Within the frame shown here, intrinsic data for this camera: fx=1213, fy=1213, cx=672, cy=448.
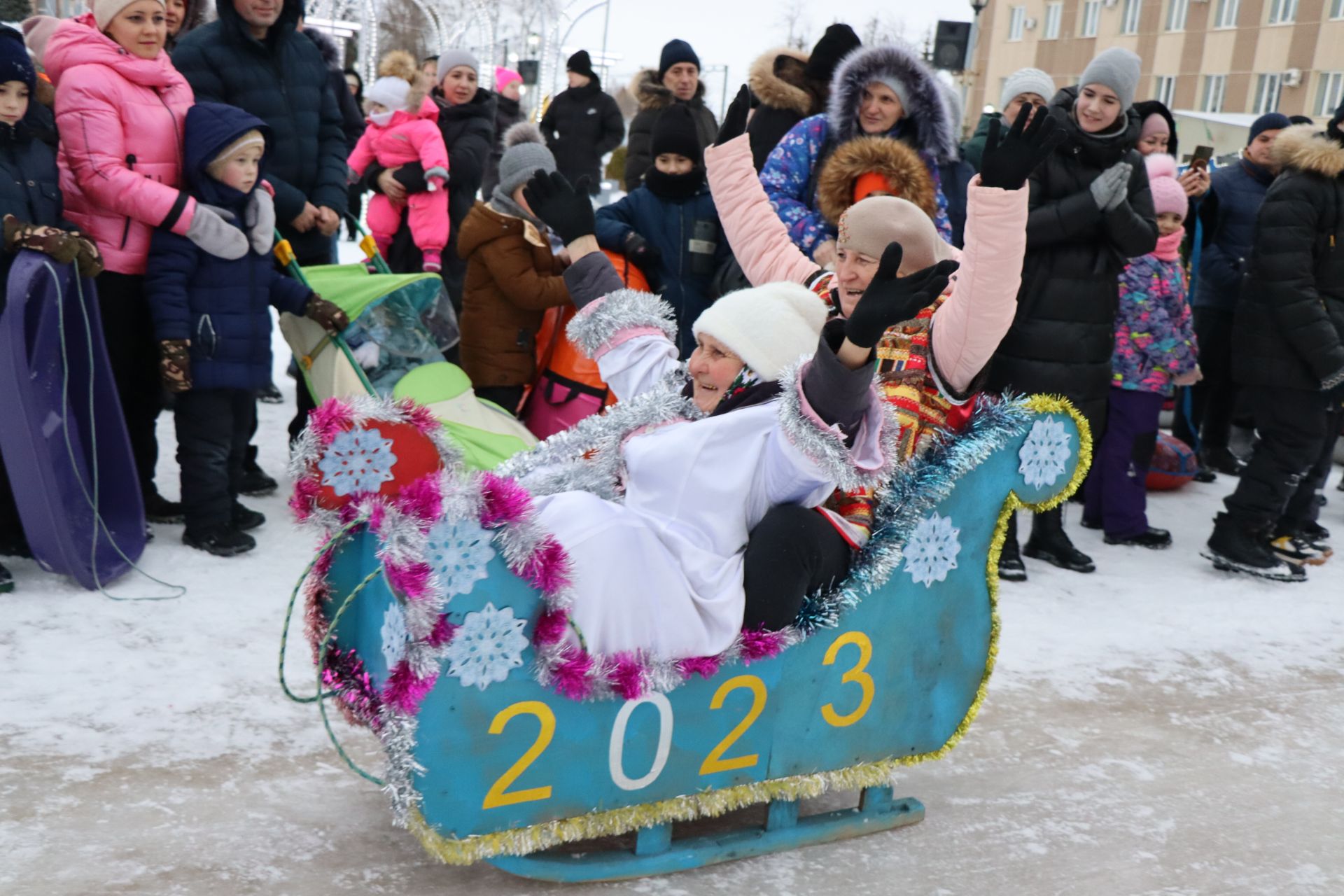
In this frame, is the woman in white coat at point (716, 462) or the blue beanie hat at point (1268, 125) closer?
the woman in white coat at point (716, 462)

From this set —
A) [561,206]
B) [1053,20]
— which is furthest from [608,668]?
[1053,20]

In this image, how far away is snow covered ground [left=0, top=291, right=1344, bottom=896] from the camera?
2.42 metres

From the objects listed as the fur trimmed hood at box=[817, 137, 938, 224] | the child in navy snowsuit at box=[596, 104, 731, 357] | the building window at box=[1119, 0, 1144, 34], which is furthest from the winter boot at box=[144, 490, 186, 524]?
the building window at box=[1119, 0, 1144, 34]

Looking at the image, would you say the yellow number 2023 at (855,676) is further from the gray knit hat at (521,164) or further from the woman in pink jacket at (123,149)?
the gray knit hat at (521,164)

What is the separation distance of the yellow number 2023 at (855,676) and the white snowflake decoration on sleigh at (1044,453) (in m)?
0.53

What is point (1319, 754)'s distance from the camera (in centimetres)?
338

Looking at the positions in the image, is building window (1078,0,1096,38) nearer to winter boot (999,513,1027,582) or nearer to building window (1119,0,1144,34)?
building window (1119,0,1144,34)

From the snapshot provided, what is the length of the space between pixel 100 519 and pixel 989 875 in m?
2.80

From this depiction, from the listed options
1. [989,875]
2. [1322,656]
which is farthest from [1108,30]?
[989,875]

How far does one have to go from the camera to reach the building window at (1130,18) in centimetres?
3130

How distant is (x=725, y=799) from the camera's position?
2453 millimetres

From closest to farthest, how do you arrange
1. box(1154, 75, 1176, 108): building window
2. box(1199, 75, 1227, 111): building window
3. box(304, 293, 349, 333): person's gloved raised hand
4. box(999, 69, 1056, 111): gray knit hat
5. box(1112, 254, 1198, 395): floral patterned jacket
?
box(304, 293, 349, 333): person's gloved raised hand → box(1112, 254, 1198, 395): floral patterned jacket → box(999, 69, 1056, 111): gray knit hat → box(1199, 75, 1227, 111): building window → box(1154, 75, 1176, 108): building window

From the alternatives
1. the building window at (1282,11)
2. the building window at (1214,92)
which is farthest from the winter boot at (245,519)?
the building window at (1214,92)

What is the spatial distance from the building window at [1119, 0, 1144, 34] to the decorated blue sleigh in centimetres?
3262
